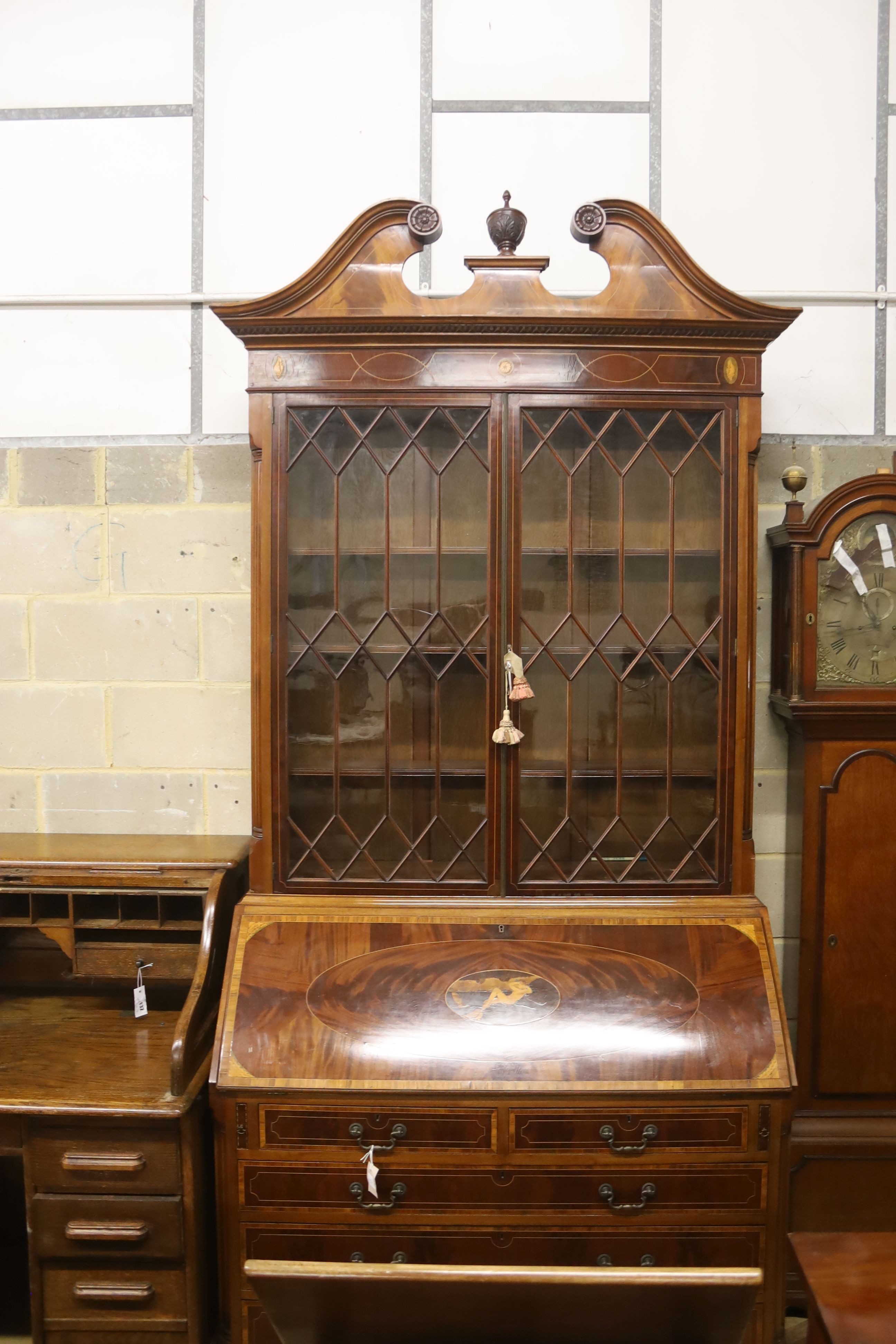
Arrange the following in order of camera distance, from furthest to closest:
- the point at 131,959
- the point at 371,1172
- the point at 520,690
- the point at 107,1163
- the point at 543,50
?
the point at 543,50
the point at 131,959
the point at 520,690
the point at 107,1163
the point at 371,1172

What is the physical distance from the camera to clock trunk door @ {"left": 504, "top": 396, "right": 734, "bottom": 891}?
227cm

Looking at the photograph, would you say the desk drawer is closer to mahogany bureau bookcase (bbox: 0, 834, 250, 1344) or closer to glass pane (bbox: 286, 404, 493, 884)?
mahogany bureau bookcase (bbox: 0, 834, 250, 1344)

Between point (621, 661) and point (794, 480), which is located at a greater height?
point (794, 480)

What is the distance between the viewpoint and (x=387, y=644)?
2.31 meters

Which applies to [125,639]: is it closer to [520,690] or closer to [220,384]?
[220,384]

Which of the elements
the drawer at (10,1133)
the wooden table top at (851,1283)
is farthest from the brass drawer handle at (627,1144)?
the drawer at (10,1133)

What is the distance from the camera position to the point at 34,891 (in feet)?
7.84

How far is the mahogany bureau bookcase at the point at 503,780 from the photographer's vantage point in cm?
201

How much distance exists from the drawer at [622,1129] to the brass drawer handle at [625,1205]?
0.07 meters

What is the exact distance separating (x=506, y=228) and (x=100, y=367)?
50.7 inches

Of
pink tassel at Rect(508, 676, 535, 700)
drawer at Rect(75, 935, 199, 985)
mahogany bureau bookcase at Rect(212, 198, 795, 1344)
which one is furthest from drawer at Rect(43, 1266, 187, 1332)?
pink tassel at Rect(508, 676, 535, 700)

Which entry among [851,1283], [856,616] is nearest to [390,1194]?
[851,1283]

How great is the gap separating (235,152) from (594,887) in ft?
7.59

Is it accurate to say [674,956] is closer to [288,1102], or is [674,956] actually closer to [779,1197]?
[779,1197]
